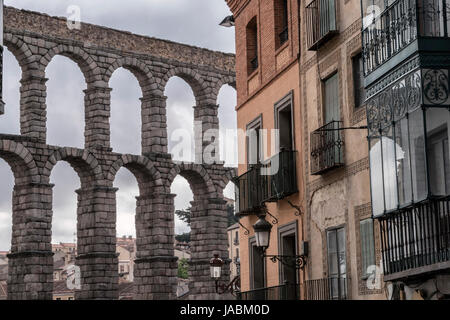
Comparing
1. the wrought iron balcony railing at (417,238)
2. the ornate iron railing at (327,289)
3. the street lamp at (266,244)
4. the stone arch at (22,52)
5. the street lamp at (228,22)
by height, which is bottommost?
the ornate iron railing at (327,289)

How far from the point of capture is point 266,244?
18.8 metres

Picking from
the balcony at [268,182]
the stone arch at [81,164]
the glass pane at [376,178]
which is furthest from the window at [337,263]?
the stone arch at [81,164]

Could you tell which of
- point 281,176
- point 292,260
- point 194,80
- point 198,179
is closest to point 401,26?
point 281,176

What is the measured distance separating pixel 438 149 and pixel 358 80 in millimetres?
3832

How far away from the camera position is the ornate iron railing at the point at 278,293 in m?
20.1

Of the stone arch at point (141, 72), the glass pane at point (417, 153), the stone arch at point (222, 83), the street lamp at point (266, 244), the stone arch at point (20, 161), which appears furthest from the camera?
the stone arch at point (222, 83)

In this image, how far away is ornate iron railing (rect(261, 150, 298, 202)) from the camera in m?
20.7

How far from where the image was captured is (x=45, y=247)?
4122 centimetres

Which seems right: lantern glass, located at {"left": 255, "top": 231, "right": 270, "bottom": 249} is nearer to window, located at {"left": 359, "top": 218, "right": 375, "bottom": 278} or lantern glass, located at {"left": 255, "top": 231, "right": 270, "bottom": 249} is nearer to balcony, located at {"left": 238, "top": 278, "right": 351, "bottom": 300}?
balcony, located at {"left": 238, "top": 278, "right": 351, "bottom": 300}

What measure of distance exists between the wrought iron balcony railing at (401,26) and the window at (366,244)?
2741mm

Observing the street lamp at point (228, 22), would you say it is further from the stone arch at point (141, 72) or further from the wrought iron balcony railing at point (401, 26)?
the stone arch at point (141, 72)
